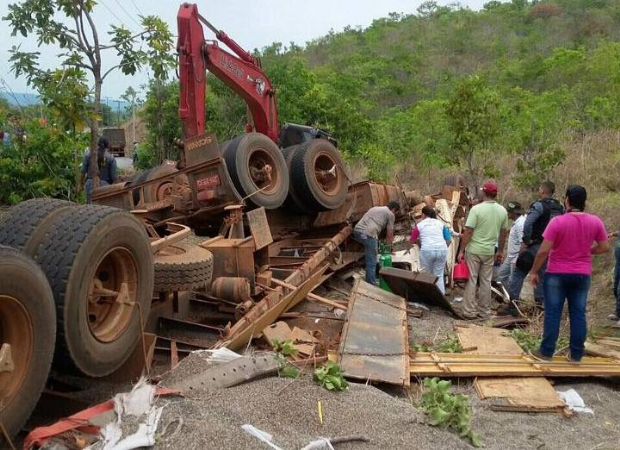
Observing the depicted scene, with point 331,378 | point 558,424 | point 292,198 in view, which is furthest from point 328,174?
point 558,424

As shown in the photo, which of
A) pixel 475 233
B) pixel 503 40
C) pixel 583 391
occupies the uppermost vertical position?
pixel 503 40

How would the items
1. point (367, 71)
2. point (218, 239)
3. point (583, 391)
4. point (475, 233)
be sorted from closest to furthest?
point (583, 391) → point (218, 239) → point (475, 233) → point (367, 71)

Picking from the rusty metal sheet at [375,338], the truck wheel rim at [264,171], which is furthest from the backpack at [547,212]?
the truck wheel rim at [264,171]

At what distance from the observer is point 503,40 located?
40.1 meters

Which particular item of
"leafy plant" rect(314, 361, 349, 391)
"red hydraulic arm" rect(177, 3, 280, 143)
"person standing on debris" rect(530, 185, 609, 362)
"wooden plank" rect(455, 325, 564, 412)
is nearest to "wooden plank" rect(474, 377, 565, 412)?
"wooden plank" rect(455, 325, 564, 412)

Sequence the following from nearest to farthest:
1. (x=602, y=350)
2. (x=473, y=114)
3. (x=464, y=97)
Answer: (x=602, y=350), (x=464, y=97), (x=473, y=114)

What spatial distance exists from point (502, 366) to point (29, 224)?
3.80 m

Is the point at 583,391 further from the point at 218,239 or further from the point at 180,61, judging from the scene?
the point at 180,61

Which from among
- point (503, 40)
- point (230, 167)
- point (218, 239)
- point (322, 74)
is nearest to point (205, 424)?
point (218, 239)

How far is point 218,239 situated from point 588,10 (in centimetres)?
4129

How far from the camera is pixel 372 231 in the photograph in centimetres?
890

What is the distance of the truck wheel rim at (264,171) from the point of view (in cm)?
798

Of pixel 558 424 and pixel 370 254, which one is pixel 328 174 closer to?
pixel 370 254

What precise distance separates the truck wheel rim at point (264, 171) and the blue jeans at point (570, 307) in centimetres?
350
